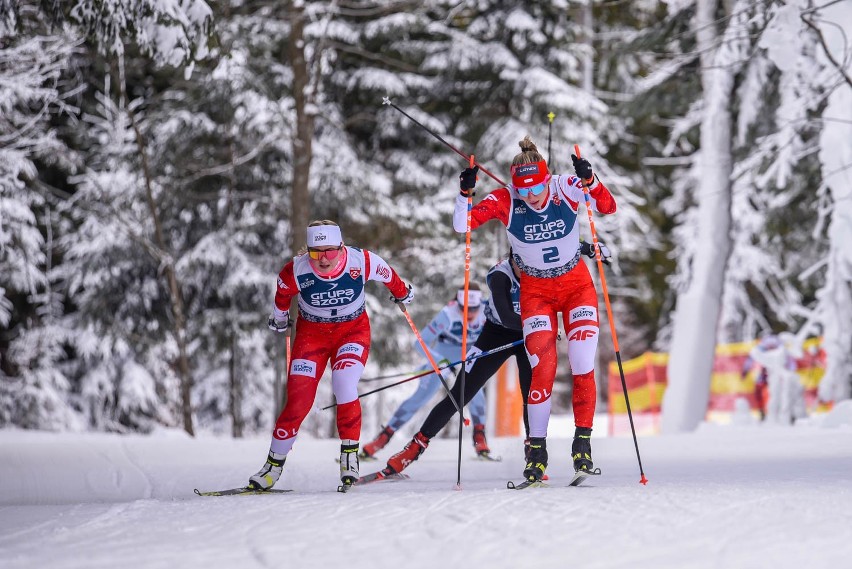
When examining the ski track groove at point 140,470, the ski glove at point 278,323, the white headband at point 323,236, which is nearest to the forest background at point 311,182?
the ski track groove at point 140,470

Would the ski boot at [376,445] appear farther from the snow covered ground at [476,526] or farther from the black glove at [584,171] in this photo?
the black glove at [584,171]

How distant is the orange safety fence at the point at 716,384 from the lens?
16.3 m

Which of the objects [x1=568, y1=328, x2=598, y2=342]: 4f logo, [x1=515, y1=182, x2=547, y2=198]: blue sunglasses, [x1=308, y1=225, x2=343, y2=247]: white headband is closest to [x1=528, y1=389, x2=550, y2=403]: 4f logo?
[x1=568, y1=328, x2=598, y2=342]: 4f logo

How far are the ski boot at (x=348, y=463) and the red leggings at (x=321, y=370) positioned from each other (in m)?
0.05

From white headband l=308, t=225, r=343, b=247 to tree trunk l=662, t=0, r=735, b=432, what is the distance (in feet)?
33.0

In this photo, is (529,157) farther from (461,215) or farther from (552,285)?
(552,285)

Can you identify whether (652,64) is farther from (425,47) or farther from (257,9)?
(257,9)

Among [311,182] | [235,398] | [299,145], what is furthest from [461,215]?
[235,398]

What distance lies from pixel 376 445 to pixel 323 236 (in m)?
3.27

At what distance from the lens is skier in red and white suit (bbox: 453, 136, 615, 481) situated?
603 centimetres

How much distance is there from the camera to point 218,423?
2130 centimetres

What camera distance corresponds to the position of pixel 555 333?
20.3 ft

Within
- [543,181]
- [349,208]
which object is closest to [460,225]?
[543,181]

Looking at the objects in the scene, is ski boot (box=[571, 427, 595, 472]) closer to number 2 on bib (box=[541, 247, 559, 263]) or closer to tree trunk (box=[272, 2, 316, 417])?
number 2 on bib (box=[541, 247, 559, 263])
